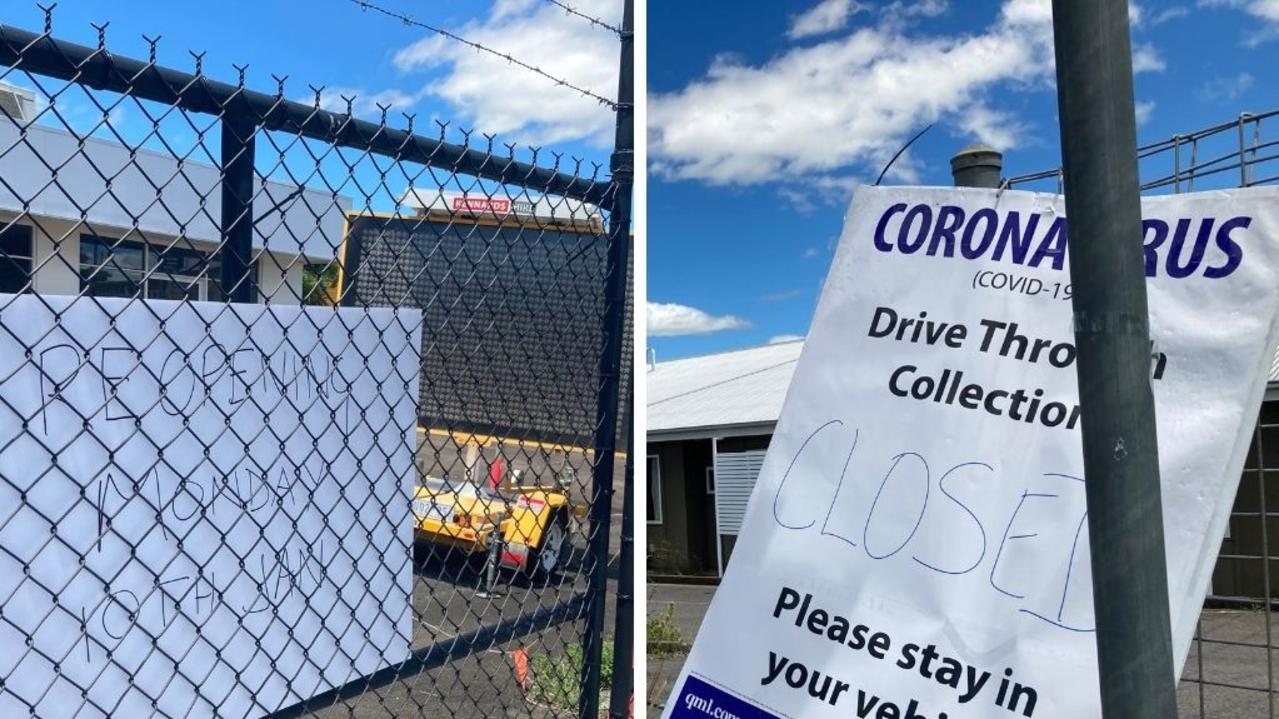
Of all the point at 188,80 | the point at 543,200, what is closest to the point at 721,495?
the point at 543,200

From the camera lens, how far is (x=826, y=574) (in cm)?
191

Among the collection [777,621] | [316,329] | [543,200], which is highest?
[543,200]

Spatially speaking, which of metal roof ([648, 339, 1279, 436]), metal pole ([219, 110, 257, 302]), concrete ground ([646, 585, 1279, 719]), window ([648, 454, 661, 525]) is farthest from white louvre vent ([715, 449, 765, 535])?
metal pole ([219, 110, 257, 302])

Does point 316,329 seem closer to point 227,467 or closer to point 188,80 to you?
point 227,467

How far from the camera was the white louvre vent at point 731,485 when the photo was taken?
1455cm

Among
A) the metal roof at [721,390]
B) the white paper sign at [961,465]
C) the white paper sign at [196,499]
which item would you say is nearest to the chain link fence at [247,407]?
the white paper sign at [196,499]

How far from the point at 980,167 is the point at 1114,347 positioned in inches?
43.6

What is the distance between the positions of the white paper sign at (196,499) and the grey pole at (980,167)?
4.00 ft

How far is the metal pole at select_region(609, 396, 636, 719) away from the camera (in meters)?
2.62

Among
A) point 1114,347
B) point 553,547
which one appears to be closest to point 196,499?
point 1114,347

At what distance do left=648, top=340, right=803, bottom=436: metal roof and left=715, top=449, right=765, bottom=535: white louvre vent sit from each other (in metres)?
0.58

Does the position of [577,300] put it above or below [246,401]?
above

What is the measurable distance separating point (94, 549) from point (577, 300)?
1.43 m

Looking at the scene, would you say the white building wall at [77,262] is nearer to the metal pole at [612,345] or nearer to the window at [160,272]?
the window at [160,272]
